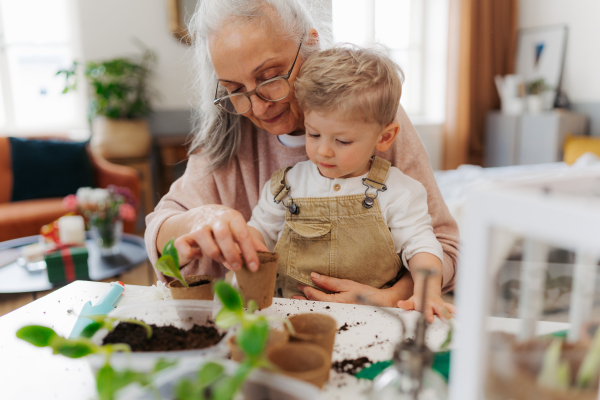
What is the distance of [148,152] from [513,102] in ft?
10.9

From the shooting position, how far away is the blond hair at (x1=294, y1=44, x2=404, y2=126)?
0.92 meters

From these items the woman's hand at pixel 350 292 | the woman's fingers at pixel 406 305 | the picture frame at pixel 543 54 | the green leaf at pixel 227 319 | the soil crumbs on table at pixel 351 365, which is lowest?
the woman's hand at pixel 350 292

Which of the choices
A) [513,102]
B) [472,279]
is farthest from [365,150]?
[513,102]

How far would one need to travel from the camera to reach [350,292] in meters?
0.93

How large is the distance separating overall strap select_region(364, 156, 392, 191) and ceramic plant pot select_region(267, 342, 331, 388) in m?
0.55

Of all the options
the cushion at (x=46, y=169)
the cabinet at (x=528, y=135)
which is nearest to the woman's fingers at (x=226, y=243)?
the cushion at (x=46, y=169)

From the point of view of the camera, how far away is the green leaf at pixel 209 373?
395 millimetres

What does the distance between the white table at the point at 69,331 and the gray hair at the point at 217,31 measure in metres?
0.47

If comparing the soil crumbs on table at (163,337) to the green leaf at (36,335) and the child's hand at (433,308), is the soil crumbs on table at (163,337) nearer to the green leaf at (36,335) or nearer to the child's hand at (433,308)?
the green leaf at (36,335)

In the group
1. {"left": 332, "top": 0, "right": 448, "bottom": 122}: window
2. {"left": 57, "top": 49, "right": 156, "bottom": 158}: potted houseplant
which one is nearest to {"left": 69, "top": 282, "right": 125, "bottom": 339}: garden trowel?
{"left": 57, "top": 49, "right": 156, "bottom": 158}: potted houseplant

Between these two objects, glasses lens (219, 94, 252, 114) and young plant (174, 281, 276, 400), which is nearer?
young plant (174, 281, 276, 400)

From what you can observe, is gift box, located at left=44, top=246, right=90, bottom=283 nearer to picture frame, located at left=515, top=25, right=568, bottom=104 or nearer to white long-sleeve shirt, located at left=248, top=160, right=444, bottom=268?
white long-sleeve shirt, located at left=248, top=160, right=444, bottom=268

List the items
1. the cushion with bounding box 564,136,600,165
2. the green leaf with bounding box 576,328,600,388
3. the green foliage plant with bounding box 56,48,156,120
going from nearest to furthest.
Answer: the green leaf with bounding box 576,328,600,388 < the cushion with bounding box 564,136,600,165 < the green foliage plant with bounding box 56,48,156,120

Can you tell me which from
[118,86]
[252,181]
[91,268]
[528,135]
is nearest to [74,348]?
[252,181]
